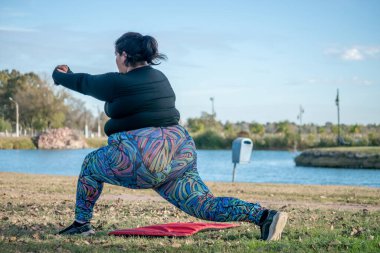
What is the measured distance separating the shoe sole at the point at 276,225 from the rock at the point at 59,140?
68.9 meters

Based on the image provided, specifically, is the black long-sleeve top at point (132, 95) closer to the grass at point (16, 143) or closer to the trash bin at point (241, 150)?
the trash bin at point (241, 150)

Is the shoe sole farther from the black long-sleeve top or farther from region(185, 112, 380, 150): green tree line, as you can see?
region(185, 112, 380, 150): green tree line

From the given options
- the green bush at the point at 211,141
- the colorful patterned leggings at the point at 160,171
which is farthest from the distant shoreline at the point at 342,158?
the colorful patterned leggings at the point at 160,171

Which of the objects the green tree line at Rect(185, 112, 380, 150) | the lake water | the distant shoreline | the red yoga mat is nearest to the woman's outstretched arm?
the red yoga mat

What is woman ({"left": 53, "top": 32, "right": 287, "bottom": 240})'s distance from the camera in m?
5.34

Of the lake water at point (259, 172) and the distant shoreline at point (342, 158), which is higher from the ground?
the distant shoreline at point (342, 158)

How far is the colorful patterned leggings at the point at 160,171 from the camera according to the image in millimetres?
5324

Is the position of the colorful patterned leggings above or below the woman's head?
below

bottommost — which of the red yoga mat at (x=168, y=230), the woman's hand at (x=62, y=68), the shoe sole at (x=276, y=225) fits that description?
the red yoga mat at (x=168, y=230)

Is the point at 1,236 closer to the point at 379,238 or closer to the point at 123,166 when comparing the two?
the point at 123,166

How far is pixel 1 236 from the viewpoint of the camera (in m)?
6.00

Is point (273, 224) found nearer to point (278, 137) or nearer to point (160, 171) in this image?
point (160, 171)

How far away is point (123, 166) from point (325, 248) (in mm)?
1841

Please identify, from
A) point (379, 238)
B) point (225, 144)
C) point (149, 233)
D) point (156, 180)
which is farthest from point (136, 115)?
point (225, 144)
